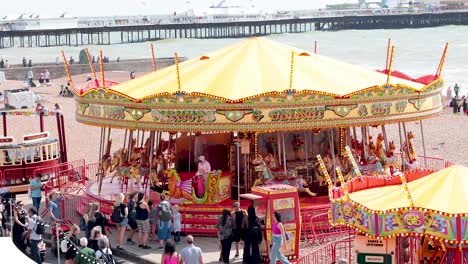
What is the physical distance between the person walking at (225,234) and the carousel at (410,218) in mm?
2641

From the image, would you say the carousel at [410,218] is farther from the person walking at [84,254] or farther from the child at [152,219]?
the child at [152,219]

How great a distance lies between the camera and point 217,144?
2553 centimetres

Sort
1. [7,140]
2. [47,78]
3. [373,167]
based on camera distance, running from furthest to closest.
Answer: [47,78]
[7,140]
[373,167]

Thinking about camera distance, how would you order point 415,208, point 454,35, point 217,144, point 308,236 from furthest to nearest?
point 454,35 < point 217,144 < point 308,236 < point 415,208

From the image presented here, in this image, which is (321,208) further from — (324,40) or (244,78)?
(324,40)

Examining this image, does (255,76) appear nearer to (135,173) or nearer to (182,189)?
(182,189)

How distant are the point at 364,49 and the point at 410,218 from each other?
12064cm

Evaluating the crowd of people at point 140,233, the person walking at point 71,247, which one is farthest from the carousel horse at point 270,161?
the person walking at point 71,247

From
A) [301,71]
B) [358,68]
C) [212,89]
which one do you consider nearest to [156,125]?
[212,89]

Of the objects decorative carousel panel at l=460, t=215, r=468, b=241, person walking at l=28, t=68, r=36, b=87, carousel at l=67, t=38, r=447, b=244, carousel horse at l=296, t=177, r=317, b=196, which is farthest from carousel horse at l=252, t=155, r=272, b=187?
person walking at l=28, t=68, r=36, b=87

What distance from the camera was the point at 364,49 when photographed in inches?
5335

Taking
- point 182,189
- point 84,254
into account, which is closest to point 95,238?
point 84,254

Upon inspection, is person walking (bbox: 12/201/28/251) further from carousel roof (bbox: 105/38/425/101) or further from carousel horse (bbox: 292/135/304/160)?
carousel horse (bbox: 292/135/304/160)

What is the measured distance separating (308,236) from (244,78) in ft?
13.2
